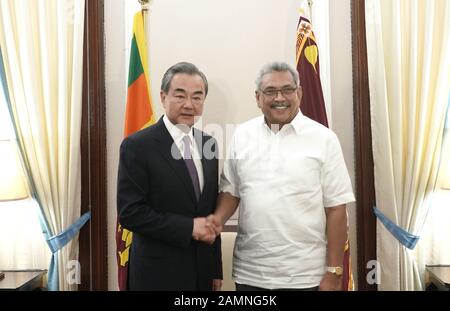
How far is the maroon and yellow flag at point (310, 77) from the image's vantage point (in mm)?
1448

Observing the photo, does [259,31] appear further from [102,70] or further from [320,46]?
[102,70]

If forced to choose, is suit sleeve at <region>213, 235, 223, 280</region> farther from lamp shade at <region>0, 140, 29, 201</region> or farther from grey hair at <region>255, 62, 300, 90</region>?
A: lamp shade at <region>0, 140, 29, 201</region>

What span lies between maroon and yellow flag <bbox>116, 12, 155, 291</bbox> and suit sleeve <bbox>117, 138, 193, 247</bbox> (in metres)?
0.15

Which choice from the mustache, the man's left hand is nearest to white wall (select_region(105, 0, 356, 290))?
the mustache

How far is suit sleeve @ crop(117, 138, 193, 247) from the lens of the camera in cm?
129

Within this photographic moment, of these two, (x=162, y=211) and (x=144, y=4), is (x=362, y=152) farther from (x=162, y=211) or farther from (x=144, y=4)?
(x=144, y=4)

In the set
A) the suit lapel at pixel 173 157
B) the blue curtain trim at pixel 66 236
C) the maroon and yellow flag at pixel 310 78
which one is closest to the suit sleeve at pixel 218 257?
the suit lapel at pixel 173 157

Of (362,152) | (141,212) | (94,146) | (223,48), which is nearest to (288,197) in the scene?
(362,152)

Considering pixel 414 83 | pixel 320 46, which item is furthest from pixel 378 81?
pixel 320 46

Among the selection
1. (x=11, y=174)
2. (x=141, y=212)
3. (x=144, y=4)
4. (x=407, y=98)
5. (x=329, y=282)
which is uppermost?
(x=144, y=4)

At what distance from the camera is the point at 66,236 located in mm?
1549

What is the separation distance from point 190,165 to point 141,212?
20cm

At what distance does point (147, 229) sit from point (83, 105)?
51 centimetres

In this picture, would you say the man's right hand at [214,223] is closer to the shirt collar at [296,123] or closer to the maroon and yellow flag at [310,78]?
the shirt collar at [296,123]
